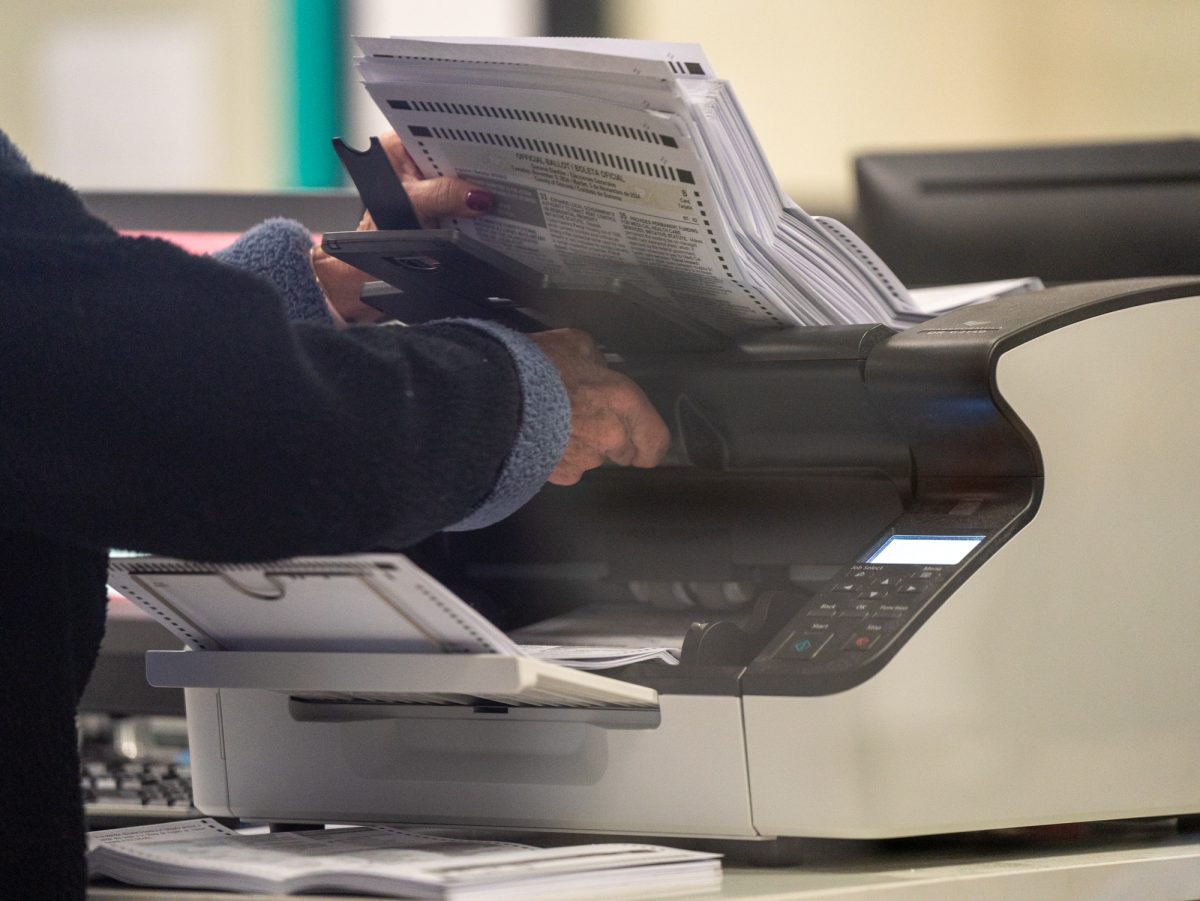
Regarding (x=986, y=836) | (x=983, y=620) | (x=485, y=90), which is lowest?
(x=986, y=836)

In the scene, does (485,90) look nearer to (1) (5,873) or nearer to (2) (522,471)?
(2) (522,471)

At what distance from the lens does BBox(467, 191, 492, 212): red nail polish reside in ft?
2.69

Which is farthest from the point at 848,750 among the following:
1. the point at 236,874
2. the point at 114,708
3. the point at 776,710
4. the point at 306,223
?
the point at 306,223

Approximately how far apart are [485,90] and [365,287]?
0.19m

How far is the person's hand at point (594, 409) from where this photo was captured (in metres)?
0.82

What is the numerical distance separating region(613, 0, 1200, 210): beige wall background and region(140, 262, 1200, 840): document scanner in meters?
1.56

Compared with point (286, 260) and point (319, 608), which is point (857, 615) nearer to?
point (319, 608)

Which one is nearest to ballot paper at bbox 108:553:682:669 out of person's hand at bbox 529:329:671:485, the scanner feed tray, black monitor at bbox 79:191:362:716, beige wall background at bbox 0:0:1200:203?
the scanner feed tray

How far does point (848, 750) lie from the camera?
2.24ft

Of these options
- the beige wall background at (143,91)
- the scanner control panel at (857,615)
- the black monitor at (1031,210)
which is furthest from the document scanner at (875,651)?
the beige wall background at (143,91)

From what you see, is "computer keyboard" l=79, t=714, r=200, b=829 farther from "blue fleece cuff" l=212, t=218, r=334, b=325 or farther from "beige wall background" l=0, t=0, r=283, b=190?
"beige wall background" l=0, t=0, r=283, b=190

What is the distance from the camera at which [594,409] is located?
828 millimetres

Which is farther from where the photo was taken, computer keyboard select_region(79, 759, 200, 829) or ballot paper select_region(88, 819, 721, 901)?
computer keyboard select_region(79, 759, 200, 829)

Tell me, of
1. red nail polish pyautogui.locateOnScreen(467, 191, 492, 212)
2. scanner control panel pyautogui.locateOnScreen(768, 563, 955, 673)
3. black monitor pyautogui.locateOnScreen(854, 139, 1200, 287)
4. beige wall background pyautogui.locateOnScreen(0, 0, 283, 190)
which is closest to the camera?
scanner control panel pyautogui.locateOnScreen(768, 563, 955, 673)
